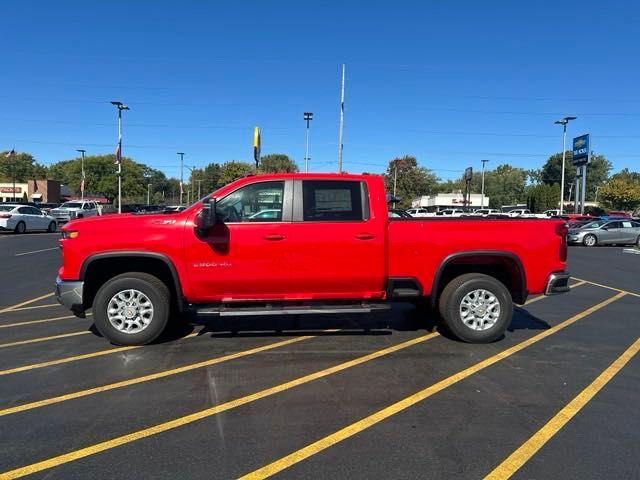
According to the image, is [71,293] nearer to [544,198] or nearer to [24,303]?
[24,303]

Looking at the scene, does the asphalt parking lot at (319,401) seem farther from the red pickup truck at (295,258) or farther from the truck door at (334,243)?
the truck door at (334,243)

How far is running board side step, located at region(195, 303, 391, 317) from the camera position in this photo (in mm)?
5711

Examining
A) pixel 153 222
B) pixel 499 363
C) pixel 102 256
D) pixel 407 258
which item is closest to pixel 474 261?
pixel 407 258

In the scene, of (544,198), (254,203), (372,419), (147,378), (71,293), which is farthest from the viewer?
(544,198)

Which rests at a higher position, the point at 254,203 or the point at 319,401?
the point at 254,203

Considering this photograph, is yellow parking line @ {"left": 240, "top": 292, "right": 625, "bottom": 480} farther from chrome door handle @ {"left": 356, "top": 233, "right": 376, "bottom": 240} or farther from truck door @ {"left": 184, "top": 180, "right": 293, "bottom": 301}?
truck door @ {"left": 184, "top": 180, "right": 293, "bottom": 301}

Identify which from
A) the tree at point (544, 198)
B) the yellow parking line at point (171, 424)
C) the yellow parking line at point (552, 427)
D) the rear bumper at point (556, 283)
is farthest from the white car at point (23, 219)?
the tree at point (544, 198)

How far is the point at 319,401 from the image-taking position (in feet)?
14.4

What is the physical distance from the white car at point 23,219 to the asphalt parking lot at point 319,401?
70.9 feet

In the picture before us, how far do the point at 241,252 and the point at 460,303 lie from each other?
2710 mm

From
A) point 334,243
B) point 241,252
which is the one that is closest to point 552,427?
point 334,243

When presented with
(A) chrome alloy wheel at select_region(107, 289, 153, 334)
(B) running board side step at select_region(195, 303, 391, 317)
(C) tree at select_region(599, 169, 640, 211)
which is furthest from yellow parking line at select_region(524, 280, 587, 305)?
(C) tree at select_region(599, 169, 640, 211)

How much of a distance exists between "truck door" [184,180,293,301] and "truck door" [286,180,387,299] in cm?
14

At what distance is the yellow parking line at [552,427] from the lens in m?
A: 3.31
